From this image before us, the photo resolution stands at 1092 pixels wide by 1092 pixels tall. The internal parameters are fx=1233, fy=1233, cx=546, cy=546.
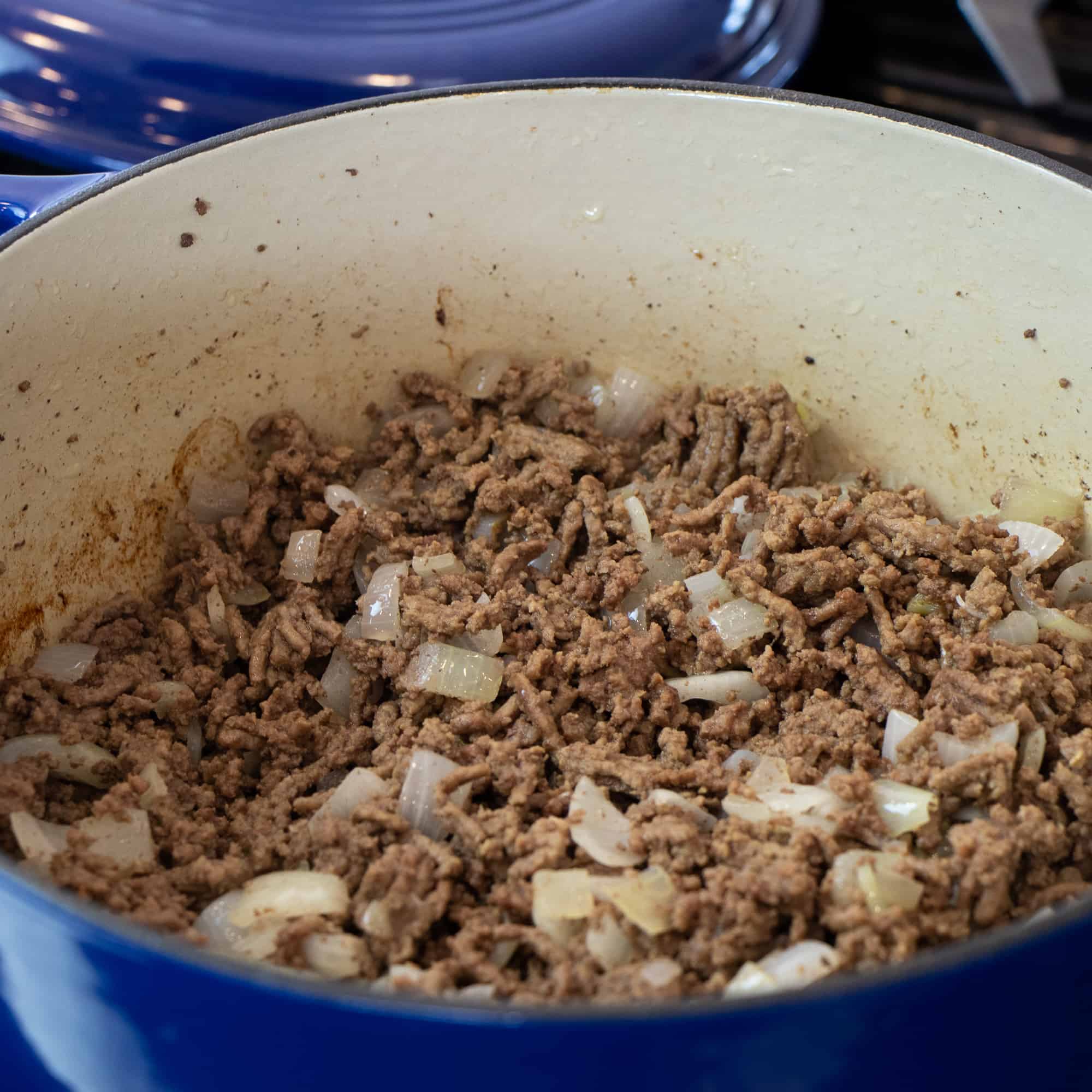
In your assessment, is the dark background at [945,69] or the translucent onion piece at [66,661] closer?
the translucent onion piece at [66,661]

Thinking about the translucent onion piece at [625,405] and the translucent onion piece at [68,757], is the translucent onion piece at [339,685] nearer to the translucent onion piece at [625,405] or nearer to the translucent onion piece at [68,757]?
the translucent onion piece at [68,757]

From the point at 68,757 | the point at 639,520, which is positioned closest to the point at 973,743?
the point at 639,520

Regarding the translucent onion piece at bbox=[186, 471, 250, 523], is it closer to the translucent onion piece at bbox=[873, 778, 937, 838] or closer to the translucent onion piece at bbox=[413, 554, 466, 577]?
the translucent onion piece at bbox=[413, 554, 466, 577]

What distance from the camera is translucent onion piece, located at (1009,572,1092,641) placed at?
156cm

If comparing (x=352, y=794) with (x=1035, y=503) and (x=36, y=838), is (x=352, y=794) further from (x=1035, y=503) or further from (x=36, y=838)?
(x=1035, y=503)

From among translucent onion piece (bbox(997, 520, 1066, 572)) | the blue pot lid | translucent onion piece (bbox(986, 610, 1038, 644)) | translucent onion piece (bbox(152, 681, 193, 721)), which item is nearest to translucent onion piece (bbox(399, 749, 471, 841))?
translucent onion piece (bbox(152, 681, 193, 721))

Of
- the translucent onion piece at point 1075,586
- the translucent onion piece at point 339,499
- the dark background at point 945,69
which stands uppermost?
the dark background at point 945,69

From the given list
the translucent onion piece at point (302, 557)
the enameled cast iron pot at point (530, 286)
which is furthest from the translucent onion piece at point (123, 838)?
the translucent onion piece at point (302, 557)

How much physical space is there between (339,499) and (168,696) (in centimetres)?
41

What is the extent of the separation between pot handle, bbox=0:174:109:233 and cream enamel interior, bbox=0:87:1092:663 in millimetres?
86

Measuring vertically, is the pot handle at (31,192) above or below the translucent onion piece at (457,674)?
above

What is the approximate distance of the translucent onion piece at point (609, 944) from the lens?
1.19 m

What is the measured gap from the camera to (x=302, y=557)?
5.84 ft

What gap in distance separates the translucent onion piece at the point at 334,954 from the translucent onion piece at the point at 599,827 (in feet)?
0.83
